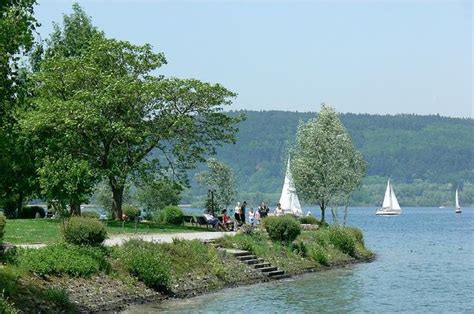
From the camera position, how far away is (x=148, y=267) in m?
34.3

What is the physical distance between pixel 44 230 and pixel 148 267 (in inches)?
489

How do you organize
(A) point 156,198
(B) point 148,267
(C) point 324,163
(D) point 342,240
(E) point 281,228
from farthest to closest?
(A) point 156,198 < (C) point 324,163 < (D) point 342,240 < (E) point 281,228 < (B) point 148,267

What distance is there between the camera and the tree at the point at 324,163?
7125 cm

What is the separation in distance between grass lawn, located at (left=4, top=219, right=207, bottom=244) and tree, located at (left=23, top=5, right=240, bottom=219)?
15.4 feet

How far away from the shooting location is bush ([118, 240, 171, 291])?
34375 mm

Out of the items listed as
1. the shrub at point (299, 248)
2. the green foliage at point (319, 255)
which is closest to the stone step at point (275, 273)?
the shrub at point (299, 248)

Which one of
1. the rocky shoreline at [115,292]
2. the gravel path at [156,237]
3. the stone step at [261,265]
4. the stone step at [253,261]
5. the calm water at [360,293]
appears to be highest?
the gravel path at [156,237]

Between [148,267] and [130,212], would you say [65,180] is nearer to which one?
[148,267]

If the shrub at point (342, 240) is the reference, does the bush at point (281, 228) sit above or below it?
above

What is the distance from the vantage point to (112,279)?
33.0 meters

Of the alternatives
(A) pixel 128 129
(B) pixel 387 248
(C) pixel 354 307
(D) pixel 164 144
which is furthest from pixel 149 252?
(B) pixel 387 248

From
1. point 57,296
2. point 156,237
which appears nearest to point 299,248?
point 156,237

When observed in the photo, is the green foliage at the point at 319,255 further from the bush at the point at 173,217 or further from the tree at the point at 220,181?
the tree at the point at 220,181

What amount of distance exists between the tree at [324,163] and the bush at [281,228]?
21904mm
